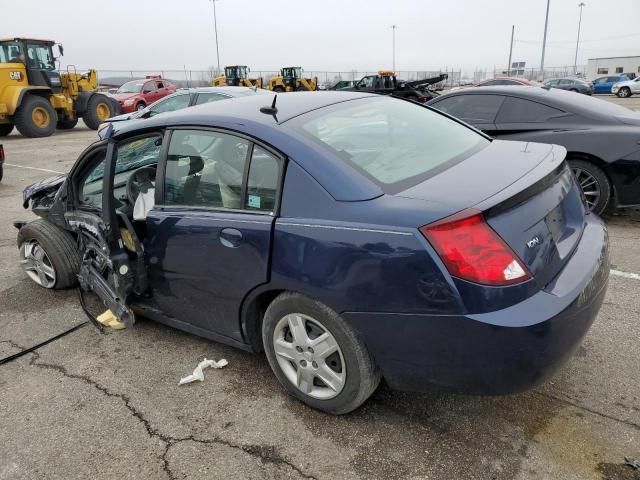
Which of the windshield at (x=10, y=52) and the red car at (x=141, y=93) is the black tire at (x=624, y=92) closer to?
the red car at (x=141, y=93)

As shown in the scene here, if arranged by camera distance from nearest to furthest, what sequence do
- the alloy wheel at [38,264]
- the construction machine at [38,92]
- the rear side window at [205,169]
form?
the rear side window at [205,169] → the alloy wheel at [38,264] → the construction machine at [38,92]

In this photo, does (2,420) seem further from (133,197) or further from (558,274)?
(558,274)

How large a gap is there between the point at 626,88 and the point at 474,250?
36473 mm

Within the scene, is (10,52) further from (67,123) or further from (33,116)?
(67,123)

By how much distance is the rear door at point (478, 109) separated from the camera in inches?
225

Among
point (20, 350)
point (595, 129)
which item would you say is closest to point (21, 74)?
point (20, 350)

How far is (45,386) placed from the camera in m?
2.93

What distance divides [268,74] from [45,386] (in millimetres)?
42975

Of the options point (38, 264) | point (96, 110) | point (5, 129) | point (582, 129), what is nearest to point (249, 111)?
point (38, 264)

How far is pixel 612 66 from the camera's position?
53906mm

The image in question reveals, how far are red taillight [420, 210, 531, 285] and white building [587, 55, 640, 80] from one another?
61.1m

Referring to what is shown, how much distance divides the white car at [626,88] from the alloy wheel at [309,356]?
36.2m

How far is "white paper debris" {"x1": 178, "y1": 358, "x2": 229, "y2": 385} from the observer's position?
288cm

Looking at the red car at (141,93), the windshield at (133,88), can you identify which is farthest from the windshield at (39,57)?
the windshield at (133,88)
